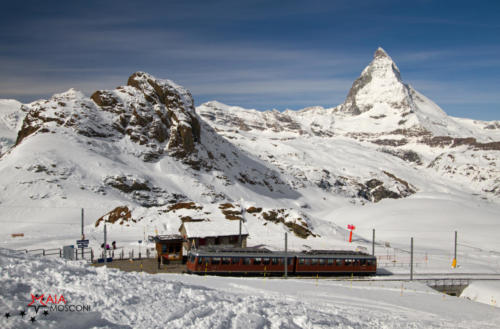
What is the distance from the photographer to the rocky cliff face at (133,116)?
115 metres

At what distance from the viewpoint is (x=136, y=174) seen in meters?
103

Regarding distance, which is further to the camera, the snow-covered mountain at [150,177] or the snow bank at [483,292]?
the snow-covered mountain at [150,177]

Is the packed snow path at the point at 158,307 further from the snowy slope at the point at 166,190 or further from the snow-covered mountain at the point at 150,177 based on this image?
the snow-covered mountain at the point at 150,177

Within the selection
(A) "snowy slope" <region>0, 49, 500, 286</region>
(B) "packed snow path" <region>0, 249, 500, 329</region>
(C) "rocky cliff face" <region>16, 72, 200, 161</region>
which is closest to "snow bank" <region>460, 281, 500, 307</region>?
(A) "snowy slope" <region>0, 49, 500, 286</region>

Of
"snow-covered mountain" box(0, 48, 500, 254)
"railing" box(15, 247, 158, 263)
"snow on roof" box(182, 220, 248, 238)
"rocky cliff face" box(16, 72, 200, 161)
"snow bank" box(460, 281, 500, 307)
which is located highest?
"rocky cliff face" box(16, 72, 200, 161)

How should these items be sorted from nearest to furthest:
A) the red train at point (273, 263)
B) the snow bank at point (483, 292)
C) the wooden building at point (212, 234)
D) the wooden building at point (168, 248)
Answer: the red train at point (273, 263) → the snow bank at point (483, 292) → the wooden building at point (168, 248) → the wooden building at point (212, 234)

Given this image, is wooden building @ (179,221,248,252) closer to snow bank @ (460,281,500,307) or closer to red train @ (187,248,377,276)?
red train @ (187,248,377,276)

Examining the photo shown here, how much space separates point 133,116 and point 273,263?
94180 millimetres

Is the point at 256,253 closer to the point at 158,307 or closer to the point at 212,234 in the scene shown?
the point at 212,234

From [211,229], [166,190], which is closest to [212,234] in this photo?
[211,229]

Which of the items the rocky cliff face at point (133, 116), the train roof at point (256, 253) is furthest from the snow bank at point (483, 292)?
the rocky cliff face at point (133, 116)

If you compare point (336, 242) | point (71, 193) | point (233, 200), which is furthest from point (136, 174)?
point (336, 242)

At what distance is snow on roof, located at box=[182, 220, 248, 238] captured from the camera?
5169cm

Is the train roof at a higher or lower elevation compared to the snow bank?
higher
